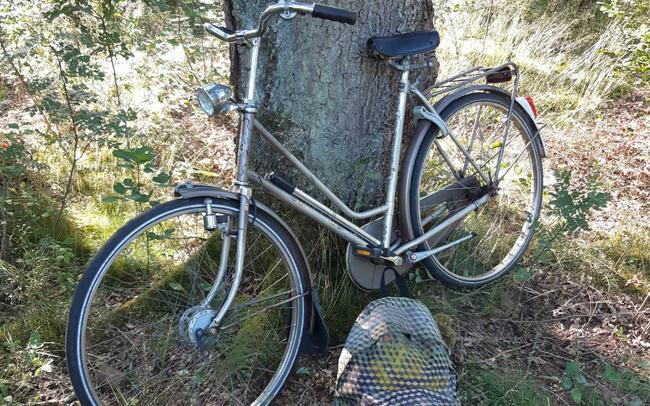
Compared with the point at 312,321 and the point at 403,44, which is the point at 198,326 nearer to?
the point at 312,321

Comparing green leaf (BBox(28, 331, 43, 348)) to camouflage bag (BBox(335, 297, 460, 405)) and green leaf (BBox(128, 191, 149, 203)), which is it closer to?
green leaf (BBox(128, 191, 149, 203))

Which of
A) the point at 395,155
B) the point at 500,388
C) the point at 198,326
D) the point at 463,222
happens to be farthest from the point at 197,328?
the point at 463,222

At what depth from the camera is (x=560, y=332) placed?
288cm

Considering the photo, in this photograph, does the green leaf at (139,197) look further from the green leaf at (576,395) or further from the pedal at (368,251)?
the green leaf at (576,395)

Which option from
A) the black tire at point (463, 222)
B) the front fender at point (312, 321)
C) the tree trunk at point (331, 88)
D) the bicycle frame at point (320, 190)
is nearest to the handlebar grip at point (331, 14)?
the bicycle frame at point (320, 190)

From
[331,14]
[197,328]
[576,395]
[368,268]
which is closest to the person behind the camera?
[331,14]

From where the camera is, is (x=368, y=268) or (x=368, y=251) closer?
(x=368, y=251)

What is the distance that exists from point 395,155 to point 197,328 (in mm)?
1169

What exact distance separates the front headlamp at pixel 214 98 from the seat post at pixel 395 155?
866mm

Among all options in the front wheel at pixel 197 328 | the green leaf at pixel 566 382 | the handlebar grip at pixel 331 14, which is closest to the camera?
the handlebar grip at pixel 331 14

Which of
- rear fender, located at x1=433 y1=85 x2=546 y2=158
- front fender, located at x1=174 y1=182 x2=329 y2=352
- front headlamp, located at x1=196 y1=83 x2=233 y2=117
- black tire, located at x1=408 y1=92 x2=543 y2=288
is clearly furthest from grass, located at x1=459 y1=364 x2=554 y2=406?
front headlamp, located at x1=196 y1=83 x2=233 y2=117

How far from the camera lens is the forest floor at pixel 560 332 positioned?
2.49 metres

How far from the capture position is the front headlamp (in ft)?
6.19

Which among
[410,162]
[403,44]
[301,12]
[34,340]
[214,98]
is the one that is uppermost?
[301,12]
